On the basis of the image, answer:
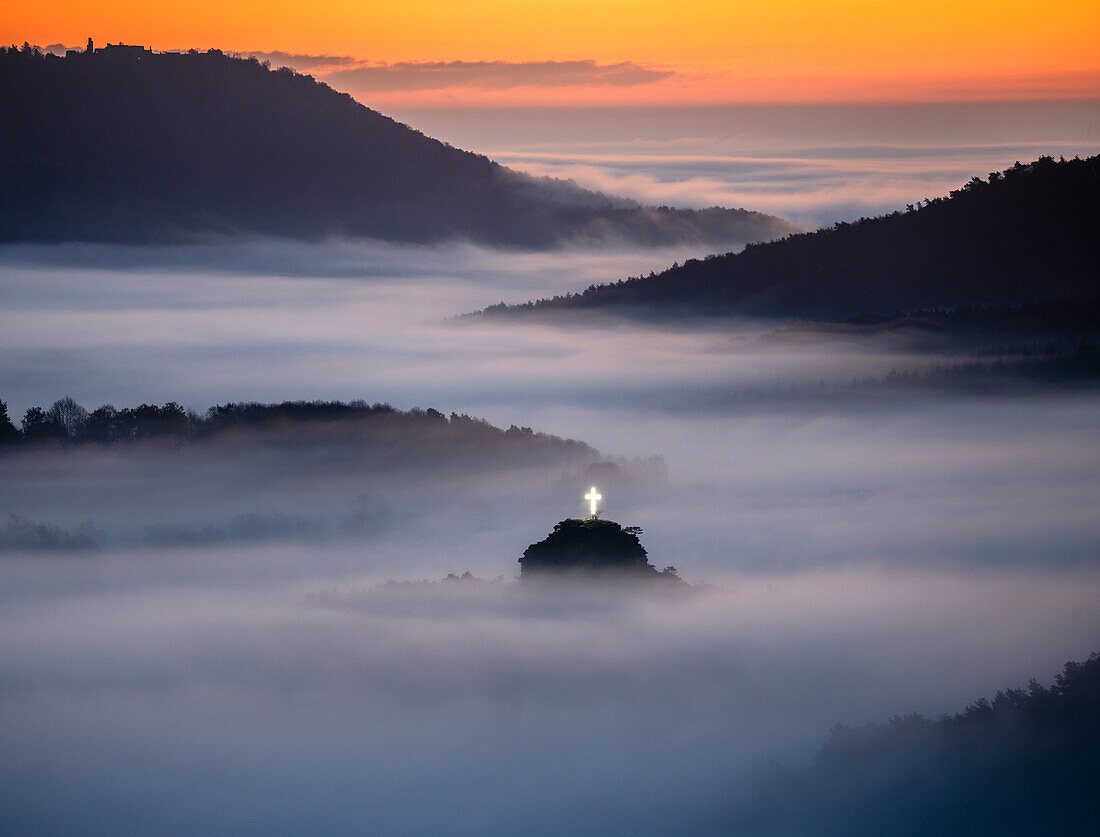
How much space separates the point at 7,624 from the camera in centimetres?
11744

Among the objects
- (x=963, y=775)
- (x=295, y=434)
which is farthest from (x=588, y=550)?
(x=295, y=434)

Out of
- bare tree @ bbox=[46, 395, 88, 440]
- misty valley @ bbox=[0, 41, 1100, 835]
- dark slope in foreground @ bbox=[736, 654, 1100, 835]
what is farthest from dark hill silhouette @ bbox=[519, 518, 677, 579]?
bare tree @ bbox=[46, 395, 88, 440]

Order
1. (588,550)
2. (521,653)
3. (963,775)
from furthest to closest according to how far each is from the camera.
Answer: (521,653) < (963,775) < (588,550)

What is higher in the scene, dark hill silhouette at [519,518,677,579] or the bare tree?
the bare tree

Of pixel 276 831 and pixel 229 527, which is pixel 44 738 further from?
pixel 229 527

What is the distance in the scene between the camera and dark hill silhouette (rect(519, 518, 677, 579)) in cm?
4900

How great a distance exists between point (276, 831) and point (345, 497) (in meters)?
82.0

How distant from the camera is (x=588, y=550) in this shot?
4931 cm

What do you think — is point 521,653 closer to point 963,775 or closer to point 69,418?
point 963,775

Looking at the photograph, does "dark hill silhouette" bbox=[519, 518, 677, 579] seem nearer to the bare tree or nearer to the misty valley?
the misty valley

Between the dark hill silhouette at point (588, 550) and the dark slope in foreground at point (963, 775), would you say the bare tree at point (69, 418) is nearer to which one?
the dark slope in foreground at point (963, 775)

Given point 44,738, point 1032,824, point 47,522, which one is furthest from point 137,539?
point 1032,824

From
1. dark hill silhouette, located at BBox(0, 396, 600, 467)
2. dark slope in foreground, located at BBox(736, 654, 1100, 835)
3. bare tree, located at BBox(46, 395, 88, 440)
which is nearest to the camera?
dark slope in foreground, located at BBox(736, 654, 1100, 835)

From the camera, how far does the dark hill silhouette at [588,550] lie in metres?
49.0
